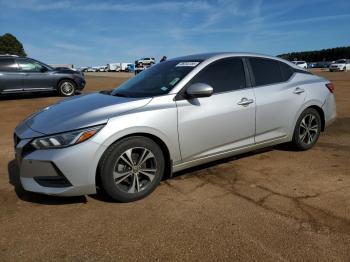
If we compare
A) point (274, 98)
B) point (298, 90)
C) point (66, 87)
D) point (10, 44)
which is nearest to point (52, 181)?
point (274, 98)

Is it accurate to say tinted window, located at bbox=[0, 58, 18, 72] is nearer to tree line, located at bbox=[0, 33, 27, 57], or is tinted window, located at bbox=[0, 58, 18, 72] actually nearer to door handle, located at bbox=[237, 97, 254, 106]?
door handle, located at bbox=[237, 97, 254, 106]

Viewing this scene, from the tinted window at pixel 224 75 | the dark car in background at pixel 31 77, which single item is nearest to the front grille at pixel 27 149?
the tinted window at pixel 224 75

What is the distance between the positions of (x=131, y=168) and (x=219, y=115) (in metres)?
1.27

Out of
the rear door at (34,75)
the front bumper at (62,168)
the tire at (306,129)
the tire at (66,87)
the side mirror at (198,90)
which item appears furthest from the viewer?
the tire at (66,87)

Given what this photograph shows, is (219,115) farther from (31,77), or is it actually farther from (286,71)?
(31,77)

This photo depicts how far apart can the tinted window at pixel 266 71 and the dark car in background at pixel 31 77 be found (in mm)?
10215

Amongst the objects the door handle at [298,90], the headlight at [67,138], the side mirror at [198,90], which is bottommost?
the headlight at [67,138]

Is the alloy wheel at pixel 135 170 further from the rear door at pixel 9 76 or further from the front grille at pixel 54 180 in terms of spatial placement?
the rear door at pixel 9 76

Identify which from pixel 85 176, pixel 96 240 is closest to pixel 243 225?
pixel 96 240

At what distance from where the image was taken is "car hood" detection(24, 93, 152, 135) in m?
3.74

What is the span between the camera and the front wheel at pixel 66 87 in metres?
13.9

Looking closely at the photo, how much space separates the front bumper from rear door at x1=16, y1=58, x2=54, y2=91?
10.3 metres

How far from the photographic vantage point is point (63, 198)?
4062 mm

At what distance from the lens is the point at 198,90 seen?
420 centimetres
